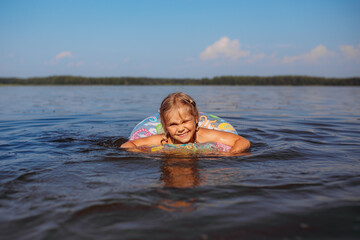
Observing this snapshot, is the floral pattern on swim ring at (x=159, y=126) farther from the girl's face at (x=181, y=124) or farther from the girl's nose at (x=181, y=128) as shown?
the girl's nose at (x=181, y=128)

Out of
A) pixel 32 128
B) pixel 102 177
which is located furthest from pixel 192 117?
pixel 32 128

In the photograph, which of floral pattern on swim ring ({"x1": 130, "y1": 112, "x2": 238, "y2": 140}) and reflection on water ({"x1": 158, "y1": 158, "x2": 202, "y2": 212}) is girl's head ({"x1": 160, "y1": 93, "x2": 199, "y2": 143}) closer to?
reflection on water ({"x1": 158, "y1": 158, "x2": 202, "y2": 212})

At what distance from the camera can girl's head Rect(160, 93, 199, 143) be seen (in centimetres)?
388

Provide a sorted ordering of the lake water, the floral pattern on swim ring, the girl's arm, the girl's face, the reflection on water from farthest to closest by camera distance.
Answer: the floral pattern on swim ring → the girl's arm → the girl's face → the reflection on water → the lake water

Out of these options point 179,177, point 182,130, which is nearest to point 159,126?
point 182,130

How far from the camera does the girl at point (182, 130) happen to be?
12.8 feet

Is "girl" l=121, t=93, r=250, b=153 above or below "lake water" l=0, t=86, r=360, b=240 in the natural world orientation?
above

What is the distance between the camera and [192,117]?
156 inches

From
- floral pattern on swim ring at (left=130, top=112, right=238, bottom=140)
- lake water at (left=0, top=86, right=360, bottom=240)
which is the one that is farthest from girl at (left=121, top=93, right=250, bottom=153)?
floral pattern on swim ring at (left=130, top=112, right=238, bottom=140)

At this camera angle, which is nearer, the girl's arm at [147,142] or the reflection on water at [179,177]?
the reflection on water at [179,177]

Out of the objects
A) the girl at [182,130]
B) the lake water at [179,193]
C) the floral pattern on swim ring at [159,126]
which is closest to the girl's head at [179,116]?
the girl at [182,130]

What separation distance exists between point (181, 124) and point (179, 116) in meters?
0.13

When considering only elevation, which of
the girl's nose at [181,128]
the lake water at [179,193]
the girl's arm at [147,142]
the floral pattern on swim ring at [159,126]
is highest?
the girl's nose at [181,128]

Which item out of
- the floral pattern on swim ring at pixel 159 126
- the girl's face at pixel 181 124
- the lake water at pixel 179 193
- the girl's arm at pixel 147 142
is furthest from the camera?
the floral pattern on swim ring at pixel 159 126
